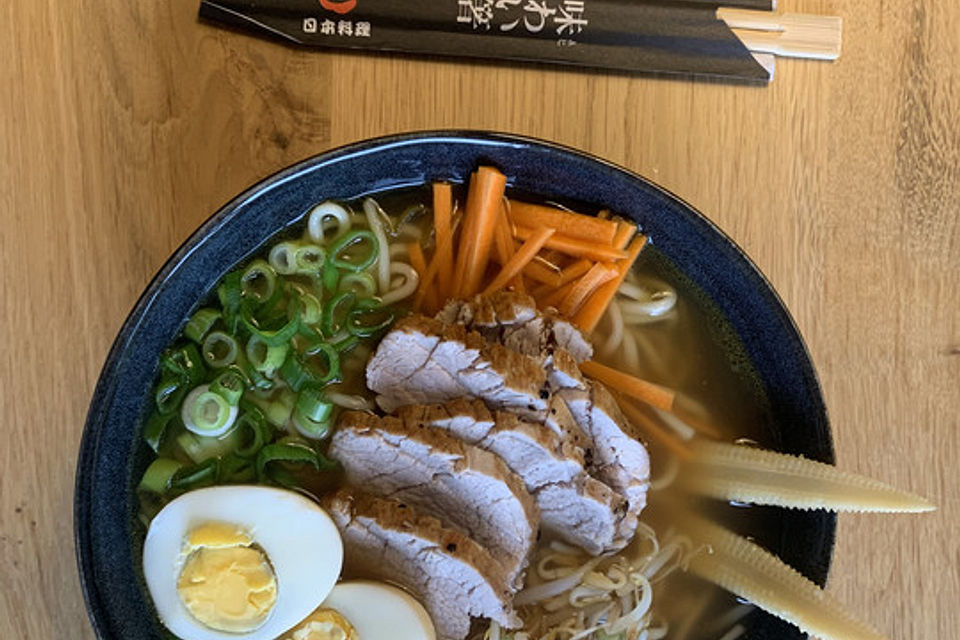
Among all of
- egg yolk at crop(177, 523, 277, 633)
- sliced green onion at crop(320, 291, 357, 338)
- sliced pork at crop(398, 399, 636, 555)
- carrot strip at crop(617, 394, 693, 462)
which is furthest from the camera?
carrot strip at crop(617, 394, 693, 462)

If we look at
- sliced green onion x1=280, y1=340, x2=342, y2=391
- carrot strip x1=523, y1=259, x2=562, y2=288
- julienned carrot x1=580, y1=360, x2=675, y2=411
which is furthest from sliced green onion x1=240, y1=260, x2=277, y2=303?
julienned carrot x1=580, y1=360, x2=675, y2=411

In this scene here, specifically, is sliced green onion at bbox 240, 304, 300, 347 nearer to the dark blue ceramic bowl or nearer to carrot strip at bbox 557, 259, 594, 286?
the dark blue ceramic bowl

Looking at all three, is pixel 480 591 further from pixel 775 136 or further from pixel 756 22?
pixel 756 22

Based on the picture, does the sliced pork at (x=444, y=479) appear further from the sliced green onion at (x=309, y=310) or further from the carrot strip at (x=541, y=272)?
the carrot strip at (x=541, y=272)

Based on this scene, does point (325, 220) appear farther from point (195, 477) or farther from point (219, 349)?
point (195, 477)

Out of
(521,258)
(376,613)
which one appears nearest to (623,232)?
(521,258)

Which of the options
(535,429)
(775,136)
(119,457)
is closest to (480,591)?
(535,429)
